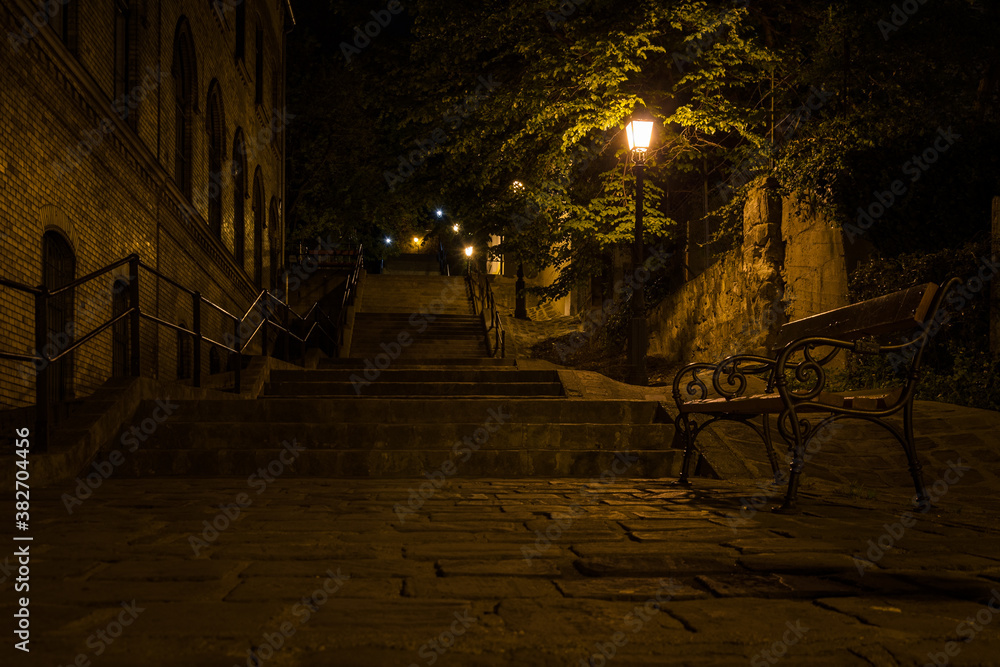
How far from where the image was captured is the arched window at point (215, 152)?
1559 centimetres

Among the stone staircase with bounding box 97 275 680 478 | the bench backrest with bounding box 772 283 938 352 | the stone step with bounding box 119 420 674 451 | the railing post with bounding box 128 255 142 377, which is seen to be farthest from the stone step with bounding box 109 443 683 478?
the bench backrest with bounding box 772 283 938 352

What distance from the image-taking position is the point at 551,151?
50.7 ft

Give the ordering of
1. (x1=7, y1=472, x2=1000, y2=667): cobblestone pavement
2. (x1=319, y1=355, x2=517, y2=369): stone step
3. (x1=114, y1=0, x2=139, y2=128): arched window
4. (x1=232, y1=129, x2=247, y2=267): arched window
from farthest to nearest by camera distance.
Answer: (x1=232, y1=129, x2=247, y2=267): arched window < (x1=319, y1=355, x2=517, y2=369): stone step < (x1=114, y1=0, x2=139, y2=128): arched window < (x1=7, y1=472, x2=1000, y2=667): cobblestone pavement

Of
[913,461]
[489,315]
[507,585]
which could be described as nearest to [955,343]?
[913,461]

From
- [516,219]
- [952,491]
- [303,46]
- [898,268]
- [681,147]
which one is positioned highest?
[303,46]

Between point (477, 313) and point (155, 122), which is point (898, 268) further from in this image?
point (477, 313)

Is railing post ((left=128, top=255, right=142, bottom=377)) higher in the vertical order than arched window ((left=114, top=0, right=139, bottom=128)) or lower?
lower

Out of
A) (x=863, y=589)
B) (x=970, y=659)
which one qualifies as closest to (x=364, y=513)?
(x=863, y=589)

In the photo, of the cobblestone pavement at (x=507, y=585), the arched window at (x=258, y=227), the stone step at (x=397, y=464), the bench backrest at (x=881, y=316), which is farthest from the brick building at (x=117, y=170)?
the bench backrest at (x=881, y=316)

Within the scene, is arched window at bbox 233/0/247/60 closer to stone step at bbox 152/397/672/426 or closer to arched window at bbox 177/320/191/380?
arched window at bbox 177/320/191/380

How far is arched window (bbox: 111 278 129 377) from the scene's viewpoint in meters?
10.1

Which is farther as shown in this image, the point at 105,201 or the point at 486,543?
the point at 105,201

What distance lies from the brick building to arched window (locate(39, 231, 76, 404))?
0.6 inches

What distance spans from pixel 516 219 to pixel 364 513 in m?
13.9
